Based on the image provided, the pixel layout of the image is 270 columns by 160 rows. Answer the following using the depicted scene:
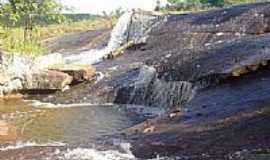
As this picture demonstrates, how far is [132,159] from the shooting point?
10742mm

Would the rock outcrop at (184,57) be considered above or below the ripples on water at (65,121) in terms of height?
above

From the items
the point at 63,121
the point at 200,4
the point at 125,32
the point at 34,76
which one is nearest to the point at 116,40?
the point at 125,32

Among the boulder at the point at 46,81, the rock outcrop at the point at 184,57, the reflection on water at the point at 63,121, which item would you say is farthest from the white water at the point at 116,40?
the reflection on water at the point at 63,121

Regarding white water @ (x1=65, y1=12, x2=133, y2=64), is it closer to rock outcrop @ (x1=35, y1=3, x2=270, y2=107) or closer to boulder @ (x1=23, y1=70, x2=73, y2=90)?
rock outcrop @ (x1=35, y1=3, x2=270, y2=107)

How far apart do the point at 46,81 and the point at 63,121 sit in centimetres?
612

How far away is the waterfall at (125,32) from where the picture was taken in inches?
1312

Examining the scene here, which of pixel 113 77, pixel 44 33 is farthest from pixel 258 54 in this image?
pixel 44 33

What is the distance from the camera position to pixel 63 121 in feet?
60.7

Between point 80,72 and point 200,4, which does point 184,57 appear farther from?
point 200,4

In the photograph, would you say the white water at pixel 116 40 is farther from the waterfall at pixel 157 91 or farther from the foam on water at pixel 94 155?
the foam on water at pixel 94 155

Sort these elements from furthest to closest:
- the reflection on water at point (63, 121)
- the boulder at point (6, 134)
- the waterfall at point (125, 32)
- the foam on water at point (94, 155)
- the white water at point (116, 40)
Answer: the white water at point (116, 40) → the waterfall at point (125, 32) → the reflection on water at point (63, 121) → the boulder at point (6, 134) → the foam on water at point (94, 155)

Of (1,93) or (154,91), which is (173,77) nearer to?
(154,91)

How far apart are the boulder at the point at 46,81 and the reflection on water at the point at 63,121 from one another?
218cm

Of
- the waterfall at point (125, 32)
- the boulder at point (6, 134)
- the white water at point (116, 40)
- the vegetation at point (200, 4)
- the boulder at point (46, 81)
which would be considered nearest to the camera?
the boulder at point (6, 134)
